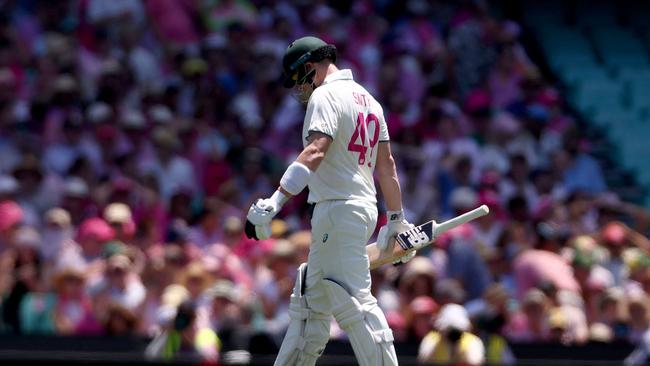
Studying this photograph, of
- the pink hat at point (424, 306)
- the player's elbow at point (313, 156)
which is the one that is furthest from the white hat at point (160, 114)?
the player's elbow at point (313, 156)

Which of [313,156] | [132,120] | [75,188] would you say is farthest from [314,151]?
[132,120]

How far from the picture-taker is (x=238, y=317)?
11555 millimetres

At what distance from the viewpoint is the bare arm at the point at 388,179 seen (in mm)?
8500

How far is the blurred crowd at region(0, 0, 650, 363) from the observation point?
1212 centimetres

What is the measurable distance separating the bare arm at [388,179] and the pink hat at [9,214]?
5386 millimetres

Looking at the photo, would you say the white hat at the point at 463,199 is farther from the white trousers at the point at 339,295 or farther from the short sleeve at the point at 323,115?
the short sleeve at the point at 323,115

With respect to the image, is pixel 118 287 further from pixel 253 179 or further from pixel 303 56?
pixel 303 56

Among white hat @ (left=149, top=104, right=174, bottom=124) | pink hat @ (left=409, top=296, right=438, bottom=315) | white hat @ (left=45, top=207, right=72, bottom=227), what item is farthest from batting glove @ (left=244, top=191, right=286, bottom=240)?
white hat @ (left=149, top=104, right=174, bottom=124)

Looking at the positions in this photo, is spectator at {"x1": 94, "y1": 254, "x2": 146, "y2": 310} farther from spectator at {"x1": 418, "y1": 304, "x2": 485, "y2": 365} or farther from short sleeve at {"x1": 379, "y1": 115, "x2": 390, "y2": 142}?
short sleeve at {"x1": 379, "y1": 115, "x2": 390, "y2": 142}

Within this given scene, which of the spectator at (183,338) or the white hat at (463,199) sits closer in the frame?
the spectator at (183,338)

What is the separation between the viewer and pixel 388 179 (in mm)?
8508

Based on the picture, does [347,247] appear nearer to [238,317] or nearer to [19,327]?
[238,317]

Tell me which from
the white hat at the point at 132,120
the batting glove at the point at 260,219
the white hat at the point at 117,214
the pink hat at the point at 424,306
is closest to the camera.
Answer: the batting glove at the point at 260,219

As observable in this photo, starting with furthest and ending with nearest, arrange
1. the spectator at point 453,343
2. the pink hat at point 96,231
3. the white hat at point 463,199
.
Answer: the white hat at point 463,199, the pink hat at point 96,231, the spectator at point 453,343
